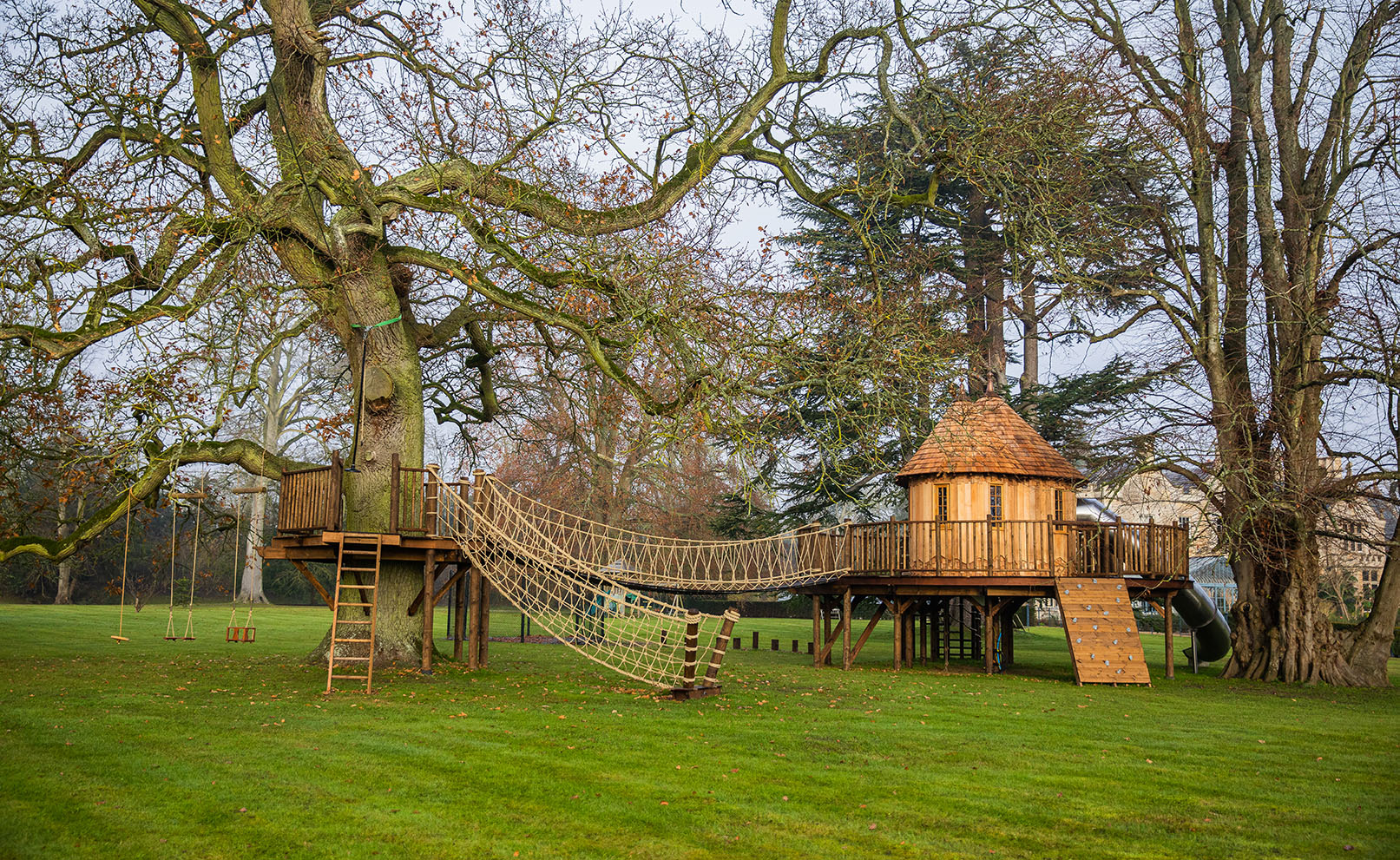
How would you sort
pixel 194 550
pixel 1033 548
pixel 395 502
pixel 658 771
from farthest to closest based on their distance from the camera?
pixel 194 550 < pixel 1033 548 < pixel 395 502 < pixel 658 771

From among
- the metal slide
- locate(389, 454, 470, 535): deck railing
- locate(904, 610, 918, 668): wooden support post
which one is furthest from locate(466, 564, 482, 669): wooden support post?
the metal slide

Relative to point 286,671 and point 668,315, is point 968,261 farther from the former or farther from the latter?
point 286,671

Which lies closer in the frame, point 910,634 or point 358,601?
point 358,601

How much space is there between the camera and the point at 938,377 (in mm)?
14570

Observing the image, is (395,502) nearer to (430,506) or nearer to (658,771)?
(430,506)

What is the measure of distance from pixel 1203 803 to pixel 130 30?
16788 mm

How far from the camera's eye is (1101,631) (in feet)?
61.0

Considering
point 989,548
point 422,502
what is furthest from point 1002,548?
point 422,502

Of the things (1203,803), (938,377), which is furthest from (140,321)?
(1203,803)

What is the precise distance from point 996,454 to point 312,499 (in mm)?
12705

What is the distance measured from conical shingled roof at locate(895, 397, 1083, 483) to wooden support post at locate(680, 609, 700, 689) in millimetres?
7660

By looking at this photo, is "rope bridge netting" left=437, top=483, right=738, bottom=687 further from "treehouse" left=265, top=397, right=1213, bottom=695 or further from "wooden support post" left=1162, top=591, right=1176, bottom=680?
"wooden support post" left=1162, top=591, right=1176, bottom=680

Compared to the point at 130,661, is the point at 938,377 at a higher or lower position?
higher

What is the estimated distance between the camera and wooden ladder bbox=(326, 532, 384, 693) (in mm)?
14078
